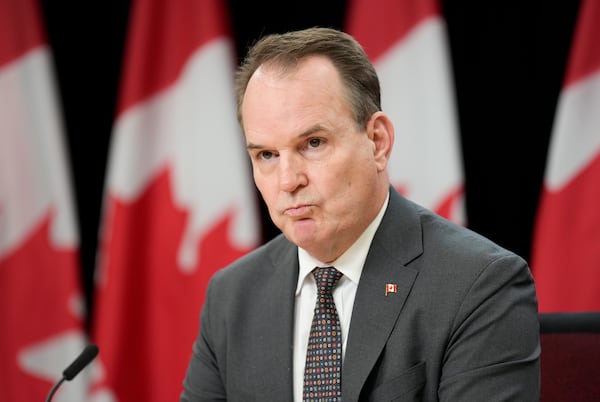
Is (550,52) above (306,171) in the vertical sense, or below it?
above

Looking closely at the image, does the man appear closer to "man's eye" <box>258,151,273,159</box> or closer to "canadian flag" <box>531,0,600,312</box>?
"man's eye" <box>258,151,273,159</box>

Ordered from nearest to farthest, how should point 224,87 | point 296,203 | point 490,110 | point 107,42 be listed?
point 296,203
point 490,110
point 224,87
point 107,42

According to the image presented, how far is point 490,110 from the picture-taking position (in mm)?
4238

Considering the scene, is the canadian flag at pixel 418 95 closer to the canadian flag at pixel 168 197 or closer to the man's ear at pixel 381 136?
the canadian flag at pixel 168 197

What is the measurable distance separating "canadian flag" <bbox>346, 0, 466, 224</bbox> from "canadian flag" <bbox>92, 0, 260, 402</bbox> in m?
0.83

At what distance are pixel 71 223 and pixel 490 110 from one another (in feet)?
7.82

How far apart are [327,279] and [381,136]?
44cm

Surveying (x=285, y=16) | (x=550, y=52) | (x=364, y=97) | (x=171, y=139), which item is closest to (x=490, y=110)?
(x=550, y=52)

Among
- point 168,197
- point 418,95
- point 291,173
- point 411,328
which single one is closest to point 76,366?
point 291,173

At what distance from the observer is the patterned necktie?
2258mm

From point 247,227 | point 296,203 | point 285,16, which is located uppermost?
point 285,16

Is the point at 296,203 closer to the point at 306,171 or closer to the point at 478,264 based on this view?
the point at 306,171

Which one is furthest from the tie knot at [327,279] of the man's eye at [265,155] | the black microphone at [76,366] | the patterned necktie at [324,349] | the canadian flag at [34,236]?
the canadian flag at [34,236]

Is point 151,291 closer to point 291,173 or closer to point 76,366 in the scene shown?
point 76,366
